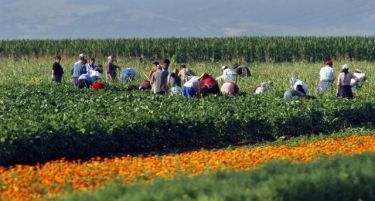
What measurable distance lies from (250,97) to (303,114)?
10.4 ft

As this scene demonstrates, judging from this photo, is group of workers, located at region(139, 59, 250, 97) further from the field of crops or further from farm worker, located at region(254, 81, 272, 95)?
farm worker, located at region(254, 81, 272, 95)

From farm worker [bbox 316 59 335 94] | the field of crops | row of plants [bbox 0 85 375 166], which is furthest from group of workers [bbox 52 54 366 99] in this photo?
row of plants [bbox 0 85 375 166]

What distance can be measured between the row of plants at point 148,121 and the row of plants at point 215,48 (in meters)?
34.4

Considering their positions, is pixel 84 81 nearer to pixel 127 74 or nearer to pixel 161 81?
pixel 161 81

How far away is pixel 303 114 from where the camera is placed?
21.7 meters

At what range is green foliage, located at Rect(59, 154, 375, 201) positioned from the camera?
9.41 meters

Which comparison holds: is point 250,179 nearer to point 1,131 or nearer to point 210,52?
point 1,131

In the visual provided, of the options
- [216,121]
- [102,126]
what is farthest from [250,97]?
[102,126]

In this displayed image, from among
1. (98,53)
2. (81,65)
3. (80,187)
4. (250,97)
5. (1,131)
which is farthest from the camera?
(98,53)

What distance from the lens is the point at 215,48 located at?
60500 mm

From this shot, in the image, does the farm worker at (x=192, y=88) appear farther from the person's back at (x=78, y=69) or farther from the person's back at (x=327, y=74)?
the person's back at (x=78, y=69)

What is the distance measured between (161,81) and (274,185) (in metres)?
17.3

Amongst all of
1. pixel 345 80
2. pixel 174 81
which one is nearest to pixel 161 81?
pixel 174 81

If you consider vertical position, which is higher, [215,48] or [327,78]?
[327,78]
